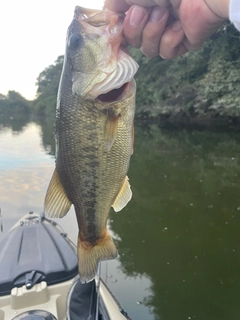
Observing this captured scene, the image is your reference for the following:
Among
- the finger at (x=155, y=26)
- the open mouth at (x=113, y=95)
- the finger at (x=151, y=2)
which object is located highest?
the finger at (x=151, y=2)

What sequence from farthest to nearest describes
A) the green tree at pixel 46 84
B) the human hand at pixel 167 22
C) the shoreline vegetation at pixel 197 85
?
the green tree at pixel 46 84, the shoreline vegetation at pixel 197 85, the human hand at pixel 167 22

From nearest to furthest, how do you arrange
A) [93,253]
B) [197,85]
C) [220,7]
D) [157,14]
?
[220,7], [157,14], [93,253], [197,85]

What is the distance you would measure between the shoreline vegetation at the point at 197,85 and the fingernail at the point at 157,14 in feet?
58.2

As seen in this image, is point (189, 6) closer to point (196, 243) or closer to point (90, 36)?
point (90, 36)

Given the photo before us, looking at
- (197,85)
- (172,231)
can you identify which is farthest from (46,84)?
(172,231)

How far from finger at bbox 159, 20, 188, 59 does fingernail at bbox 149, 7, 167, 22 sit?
0.09 m

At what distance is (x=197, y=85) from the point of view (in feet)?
75.6

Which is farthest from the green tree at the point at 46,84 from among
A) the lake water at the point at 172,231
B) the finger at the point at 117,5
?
the finger at the point at 117,5

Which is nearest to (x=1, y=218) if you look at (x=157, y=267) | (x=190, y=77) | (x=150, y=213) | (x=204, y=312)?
(x=150, y=213)

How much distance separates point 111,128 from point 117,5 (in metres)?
0.66

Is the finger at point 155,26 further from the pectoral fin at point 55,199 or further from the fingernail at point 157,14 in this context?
the pectoral fin at point 55,199

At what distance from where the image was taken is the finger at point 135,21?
1.75 m

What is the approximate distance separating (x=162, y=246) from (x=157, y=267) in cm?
74

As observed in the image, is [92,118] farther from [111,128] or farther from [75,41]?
[75,41]
